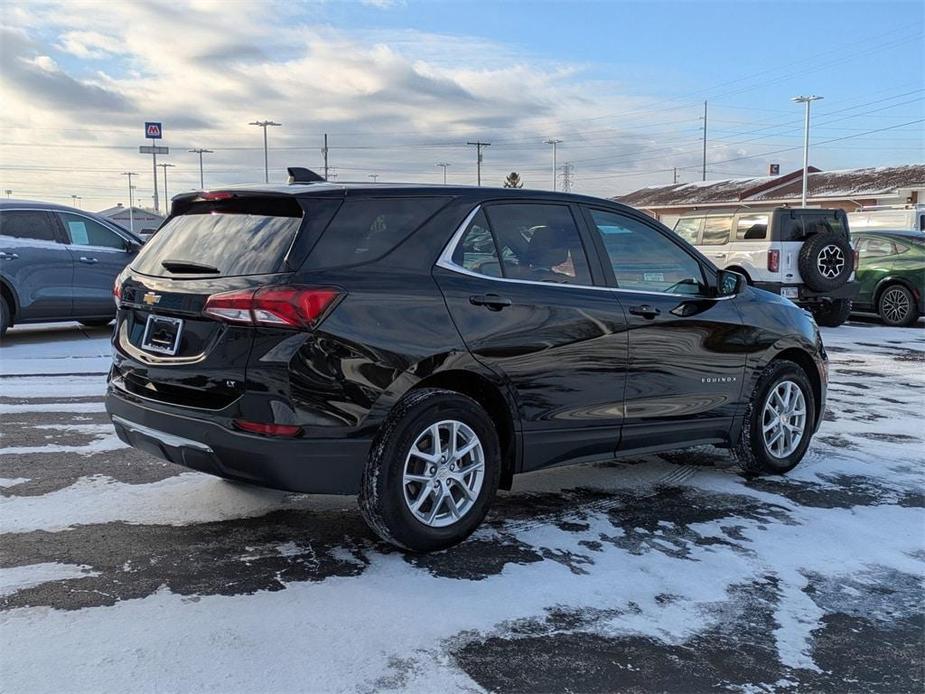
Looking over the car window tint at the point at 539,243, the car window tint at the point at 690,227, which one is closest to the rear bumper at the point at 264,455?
the car window tint at the point at 539,243

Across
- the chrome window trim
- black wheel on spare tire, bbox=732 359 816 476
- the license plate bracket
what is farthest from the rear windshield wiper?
black wheel on spare tire, bbox=732 359 816 476

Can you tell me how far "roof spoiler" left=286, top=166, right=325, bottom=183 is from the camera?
14.5ft

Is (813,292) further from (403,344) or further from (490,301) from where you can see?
(403,344)

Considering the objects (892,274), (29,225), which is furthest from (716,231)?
(29,225)

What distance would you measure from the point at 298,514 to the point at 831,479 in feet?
10.7

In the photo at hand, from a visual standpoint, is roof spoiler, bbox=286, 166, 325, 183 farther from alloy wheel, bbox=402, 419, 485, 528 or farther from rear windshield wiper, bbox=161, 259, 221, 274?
alloy wheel, bbox=402, 419, 485, 528

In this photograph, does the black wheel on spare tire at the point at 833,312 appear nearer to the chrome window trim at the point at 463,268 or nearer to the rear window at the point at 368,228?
the chrome window trim at the point at 463,268

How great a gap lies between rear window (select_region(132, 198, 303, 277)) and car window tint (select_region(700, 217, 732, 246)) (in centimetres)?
1167

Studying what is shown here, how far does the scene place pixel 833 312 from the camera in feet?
45.5

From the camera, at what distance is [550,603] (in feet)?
11.2

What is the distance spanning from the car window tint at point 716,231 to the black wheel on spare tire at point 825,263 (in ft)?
4.82

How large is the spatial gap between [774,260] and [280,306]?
11387 mm

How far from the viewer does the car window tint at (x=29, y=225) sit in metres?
10.4

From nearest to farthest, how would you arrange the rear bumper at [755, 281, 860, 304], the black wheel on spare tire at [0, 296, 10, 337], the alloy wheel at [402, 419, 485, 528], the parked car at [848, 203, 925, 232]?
the alloy wheel at [402, 419, 485, 528]
the black wheel on spare tire at [0, 296, 10, 337]
the rear bumper at [755, 281, 860, 304]
the parked car at [848, 203, 925, 232]
